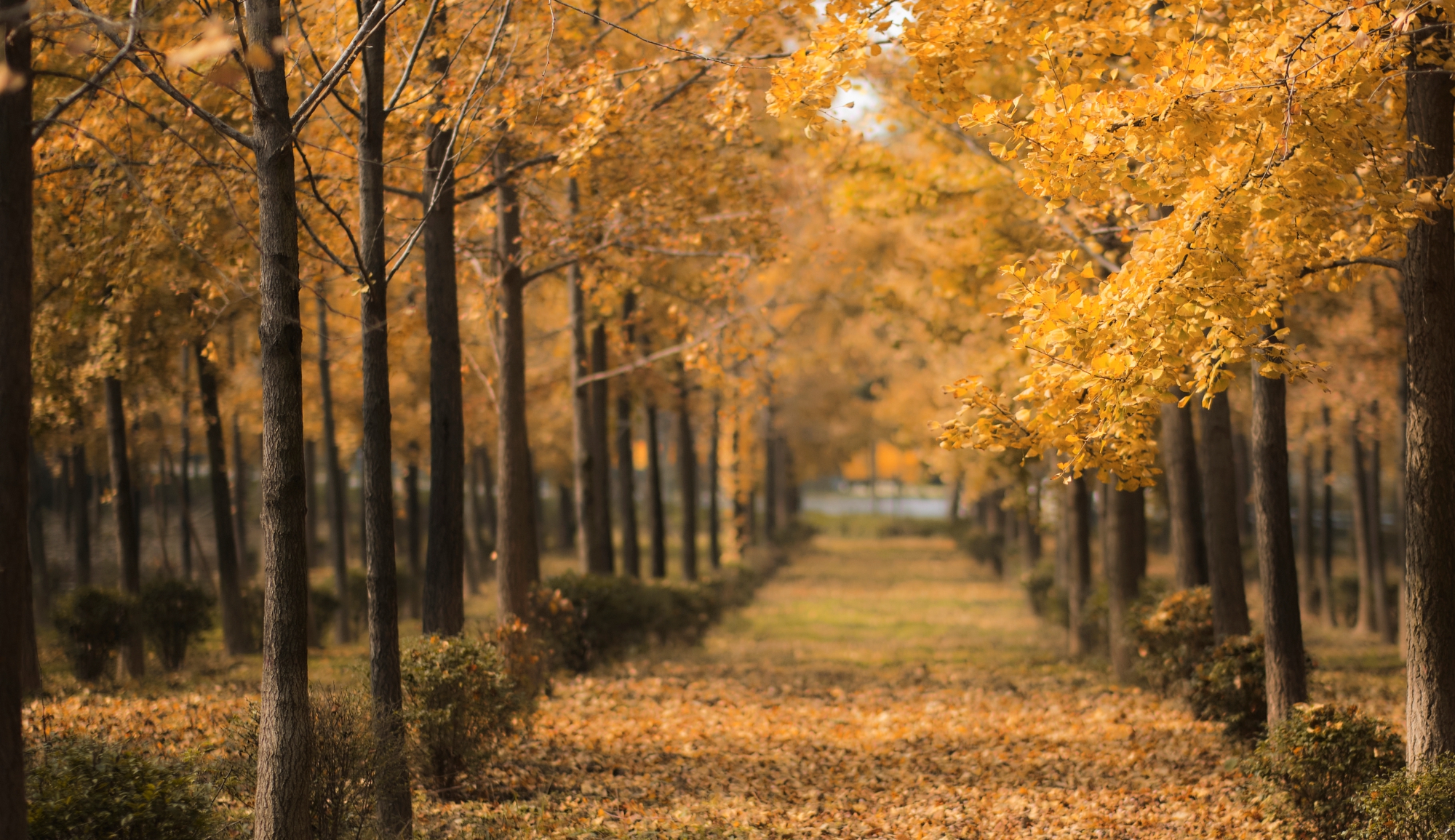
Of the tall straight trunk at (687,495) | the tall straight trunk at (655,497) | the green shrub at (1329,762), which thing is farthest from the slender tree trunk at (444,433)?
the tall straight trunk at (687,495)

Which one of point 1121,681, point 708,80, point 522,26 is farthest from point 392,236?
point 1121,681

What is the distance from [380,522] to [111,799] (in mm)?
1878

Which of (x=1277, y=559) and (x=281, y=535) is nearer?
(x=281, y=535)

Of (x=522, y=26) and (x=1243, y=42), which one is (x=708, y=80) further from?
(x=1243, y=42)

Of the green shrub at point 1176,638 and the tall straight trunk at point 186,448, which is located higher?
the tall straight trunk at point 186,448

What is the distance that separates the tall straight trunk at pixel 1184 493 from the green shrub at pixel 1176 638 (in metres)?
0.54

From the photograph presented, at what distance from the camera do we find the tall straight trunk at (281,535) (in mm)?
4645

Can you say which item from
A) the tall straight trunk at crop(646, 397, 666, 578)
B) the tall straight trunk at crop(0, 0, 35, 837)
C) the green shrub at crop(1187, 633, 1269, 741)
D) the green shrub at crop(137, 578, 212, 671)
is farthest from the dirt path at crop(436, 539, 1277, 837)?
the green shrub at crop(137, 578, 212, 671)

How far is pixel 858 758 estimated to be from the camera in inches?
329

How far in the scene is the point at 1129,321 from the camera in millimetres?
4914

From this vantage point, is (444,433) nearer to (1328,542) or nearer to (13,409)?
(13,409)

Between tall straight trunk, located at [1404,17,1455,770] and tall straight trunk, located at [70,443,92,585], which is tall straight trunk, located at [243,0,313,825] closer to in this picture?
tall straight trunk, located at [1404,17,1455,770]

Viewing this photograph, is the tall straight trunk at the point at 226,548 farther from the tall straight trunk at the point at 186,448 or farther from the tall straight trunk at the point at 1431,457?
the tall straight trunk at the point at 1431,457

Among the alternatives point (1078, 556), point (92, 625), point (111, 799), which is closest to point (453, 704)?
point (111, 799)
